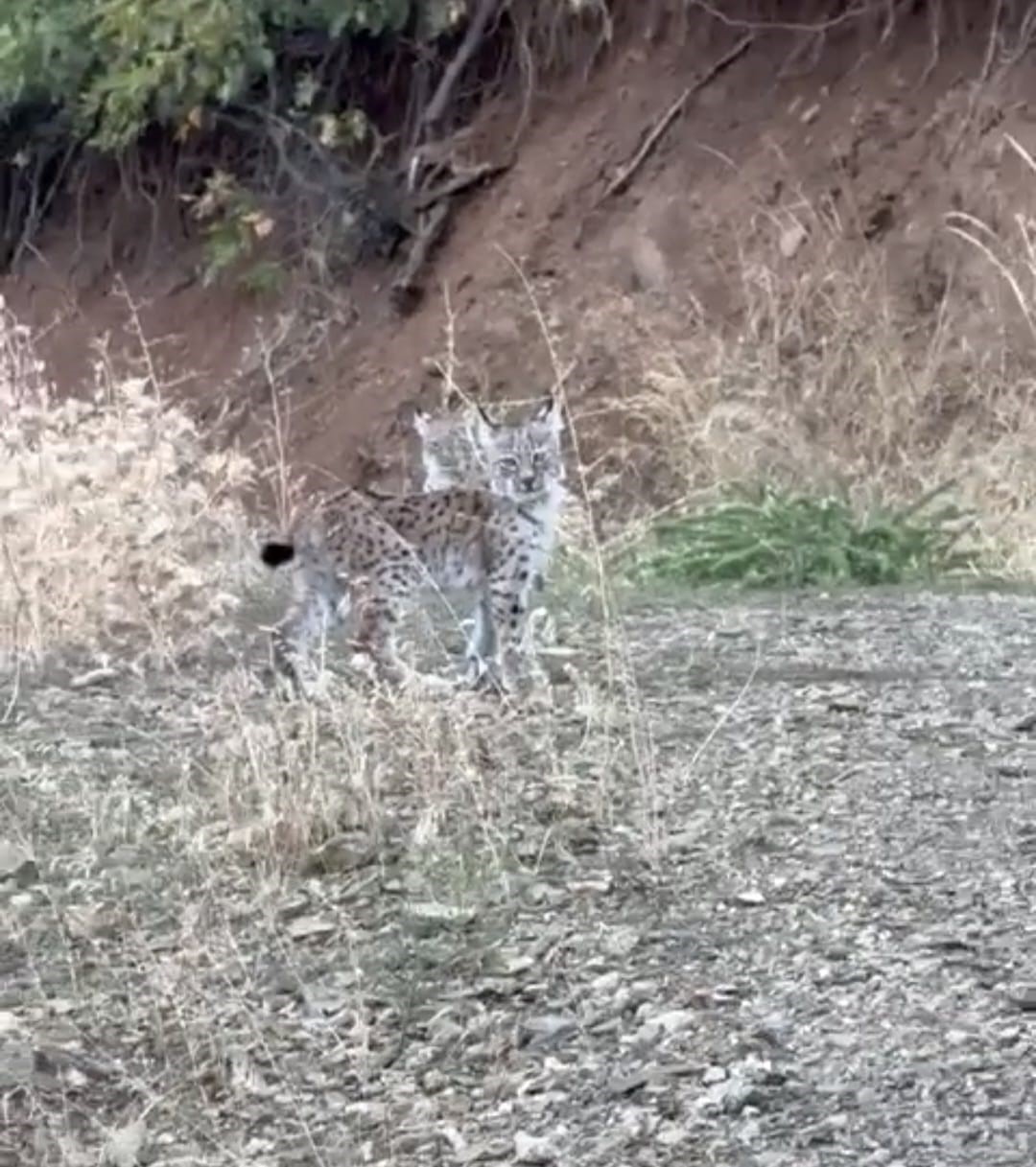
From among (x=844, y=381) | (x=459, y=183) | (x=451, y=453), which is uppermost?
(x=451, y=453)

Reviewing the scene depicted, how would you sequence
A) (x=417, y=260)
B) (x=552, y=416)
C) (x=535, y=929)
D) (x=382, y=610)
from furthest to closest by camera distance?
(x=417, y=260) < (x=552, y=416) < (x=382, y=610) < (x=535, y=929)

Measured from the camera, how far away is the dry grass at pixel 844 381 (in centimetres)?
1300

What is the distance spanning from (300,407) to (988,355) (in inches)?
197

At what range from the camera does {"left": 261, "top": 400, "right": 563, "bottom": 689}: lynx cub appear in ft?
26.8

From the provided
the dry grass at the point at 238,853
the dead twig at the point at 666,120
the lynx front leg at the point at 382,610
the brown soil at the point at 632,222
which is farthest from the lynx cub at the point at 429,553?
the dead twig at the point at 666,120

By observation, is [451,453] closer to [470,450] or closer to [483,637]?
[470,450]

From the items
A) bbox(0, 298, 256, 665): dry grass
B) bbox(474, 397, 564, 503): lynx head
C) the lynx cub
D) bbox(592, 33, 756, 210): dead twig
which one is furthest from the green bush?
the lynx cub

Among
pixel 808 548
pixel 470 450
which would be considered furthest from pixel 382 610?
pixel 808 548

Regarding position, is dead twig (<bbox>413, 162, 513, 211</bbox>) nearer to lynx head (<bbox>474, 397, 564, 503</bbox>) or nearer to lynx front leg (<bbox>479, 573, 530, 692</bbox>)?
lynx head (<bbox>474, 397, 564, 503</bbox>)

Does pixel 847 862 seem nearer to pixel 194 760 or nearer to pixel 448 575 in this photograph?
pixel 194 760

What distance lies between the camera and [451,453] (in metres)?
9.66

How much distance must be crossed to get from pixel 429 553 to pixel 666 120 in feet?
28.4

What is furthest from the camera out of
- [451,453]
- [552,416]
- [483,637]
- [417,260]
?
[417,260]

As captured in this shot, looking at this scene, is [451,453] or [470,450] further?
[451,453]
